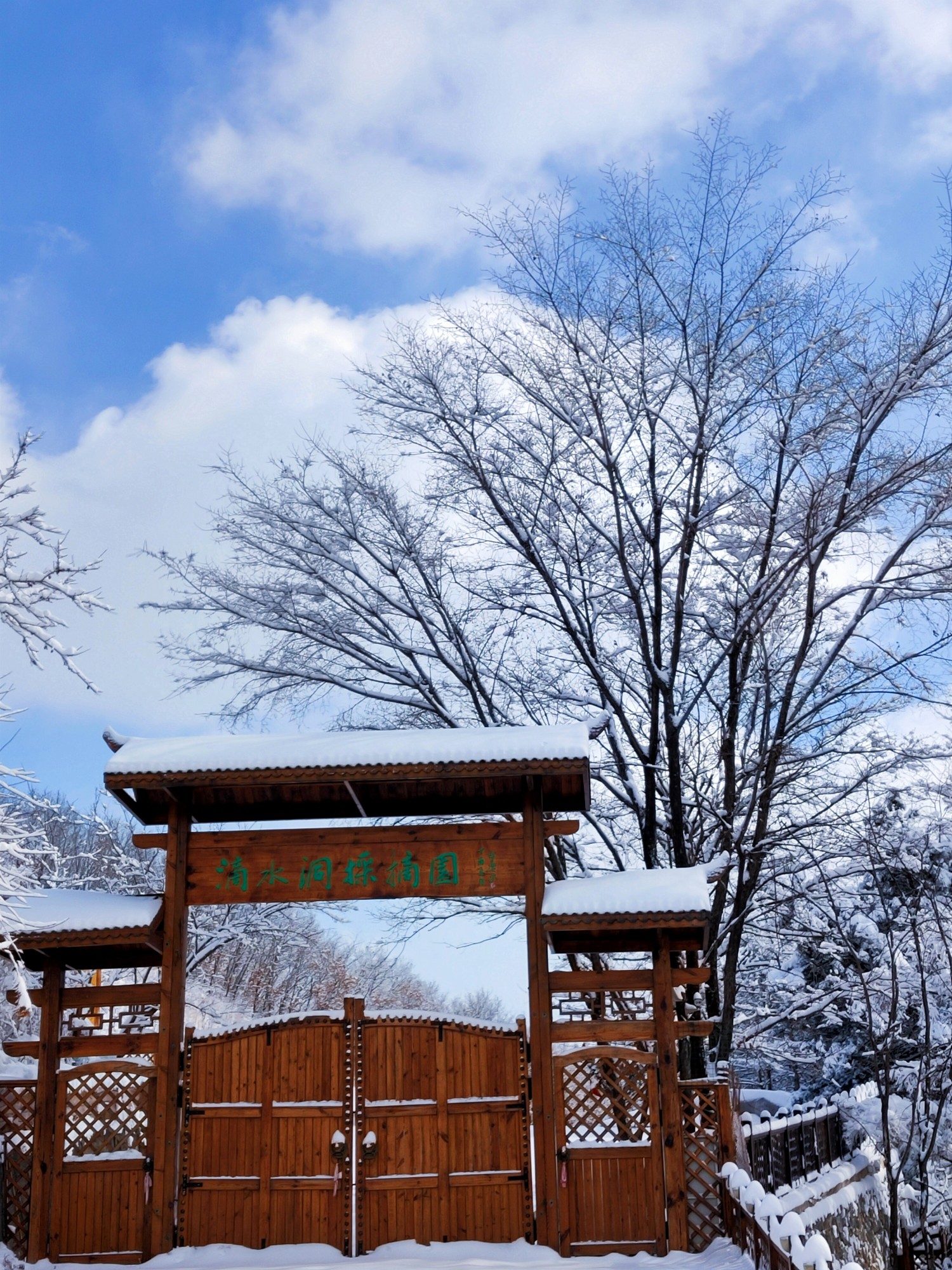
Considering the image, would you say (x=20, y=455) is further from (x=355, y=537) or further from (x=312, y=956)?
(x=312, y=956)

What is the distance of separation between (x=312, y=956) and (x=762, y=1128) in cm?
2831

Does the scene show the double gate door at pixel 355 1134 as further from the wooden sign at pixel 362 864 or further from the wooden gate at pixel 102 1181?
the wooden sign at pixel 362 864

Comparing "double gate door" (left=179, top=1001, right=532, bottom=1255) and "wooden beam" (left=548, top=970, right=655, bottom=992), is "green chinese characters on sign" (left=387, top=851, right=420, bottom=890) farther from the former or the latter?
"wooden beam" (left=548, top=970, right=655, bottom=992)

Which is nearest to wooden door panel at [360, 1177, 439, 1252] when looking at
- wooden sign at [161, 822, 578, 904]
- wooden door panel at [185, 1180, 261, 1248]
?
wooden door panel at [185, 1180, 261, 1248]

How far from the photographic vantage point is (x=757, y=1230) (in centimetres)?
753

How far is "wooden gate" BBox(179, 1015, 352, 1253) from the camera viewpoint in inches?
361

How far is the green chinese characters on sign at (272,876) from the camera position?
31.7ft

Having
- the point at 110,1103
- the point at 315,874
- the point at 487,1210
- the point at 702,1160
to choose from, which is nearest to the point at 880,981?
the point at 702,1160

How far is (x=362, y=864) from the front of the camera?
31.7 feet

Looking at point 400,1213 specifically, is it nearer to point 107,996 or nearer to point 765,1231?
point 107,996

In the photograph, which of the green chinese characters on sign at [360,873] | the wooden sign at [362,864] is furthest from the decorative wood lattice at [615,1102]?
the green chinese characters on sign at [360,873]

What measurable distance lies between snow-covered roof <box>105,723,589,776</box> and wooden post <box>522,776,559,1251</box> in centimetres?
52

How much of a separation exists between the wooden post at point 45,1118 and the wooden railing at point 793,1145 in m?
6.54

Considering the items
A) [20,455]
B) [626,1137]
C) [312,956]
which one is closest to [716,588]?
[626,1137]
